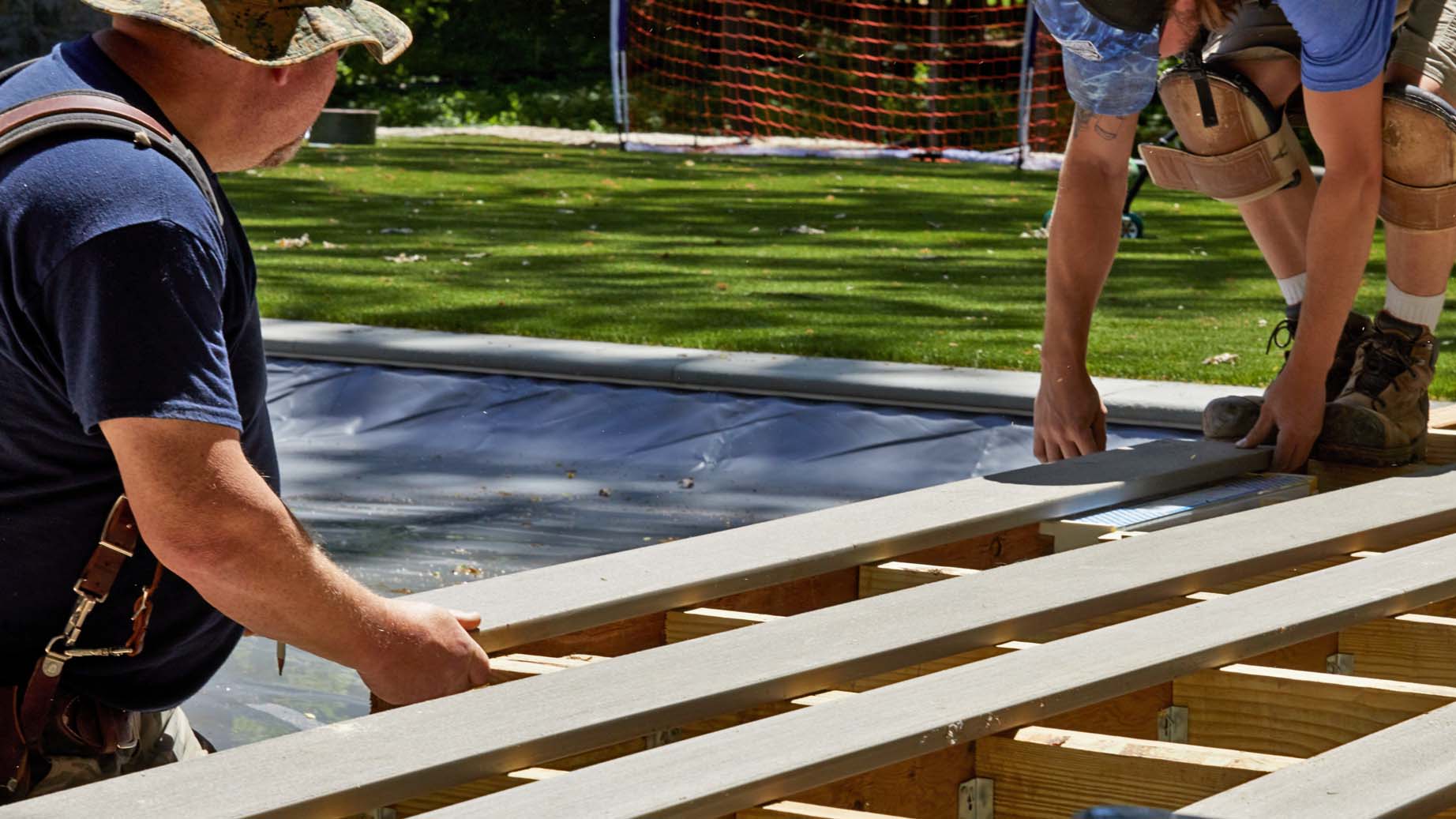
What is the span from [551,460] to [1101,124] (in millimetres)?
2247

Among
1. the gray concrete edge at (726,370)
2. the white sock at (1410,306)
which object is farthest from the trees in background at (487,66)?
the white sock at (1410,306)

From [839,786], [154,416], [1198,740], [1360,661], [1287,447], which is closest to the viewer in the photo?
[154,416]

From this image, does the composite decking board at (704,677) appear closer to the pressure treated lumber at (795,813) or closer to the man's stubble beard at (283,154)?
the pressure treated lumber at (795,813)

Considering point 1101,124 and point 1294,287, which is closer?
point 1101,124

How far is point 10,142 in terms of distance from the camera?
2.02 m

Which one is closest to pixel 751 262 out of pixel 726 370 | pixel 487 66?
pixel 726 370

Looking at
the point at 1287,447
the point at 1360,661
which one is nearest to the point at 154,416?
the point at 1360,661

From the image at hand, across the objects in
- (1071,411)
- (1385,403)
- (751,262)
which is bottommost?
(751,262)

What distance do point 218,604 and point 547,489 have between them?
338 cm

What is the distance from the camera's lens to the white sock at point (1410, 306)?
4.29 meters

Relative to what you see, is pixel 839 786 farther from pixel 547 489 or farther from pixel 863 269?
pixel 863 269

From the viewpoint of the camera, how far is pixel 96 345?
77.7 inches

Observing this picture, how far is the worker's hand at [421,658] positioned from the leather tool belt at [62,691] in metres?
0.29

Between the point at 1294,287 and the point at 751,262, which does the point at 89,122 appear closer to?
the point at 1294,287
